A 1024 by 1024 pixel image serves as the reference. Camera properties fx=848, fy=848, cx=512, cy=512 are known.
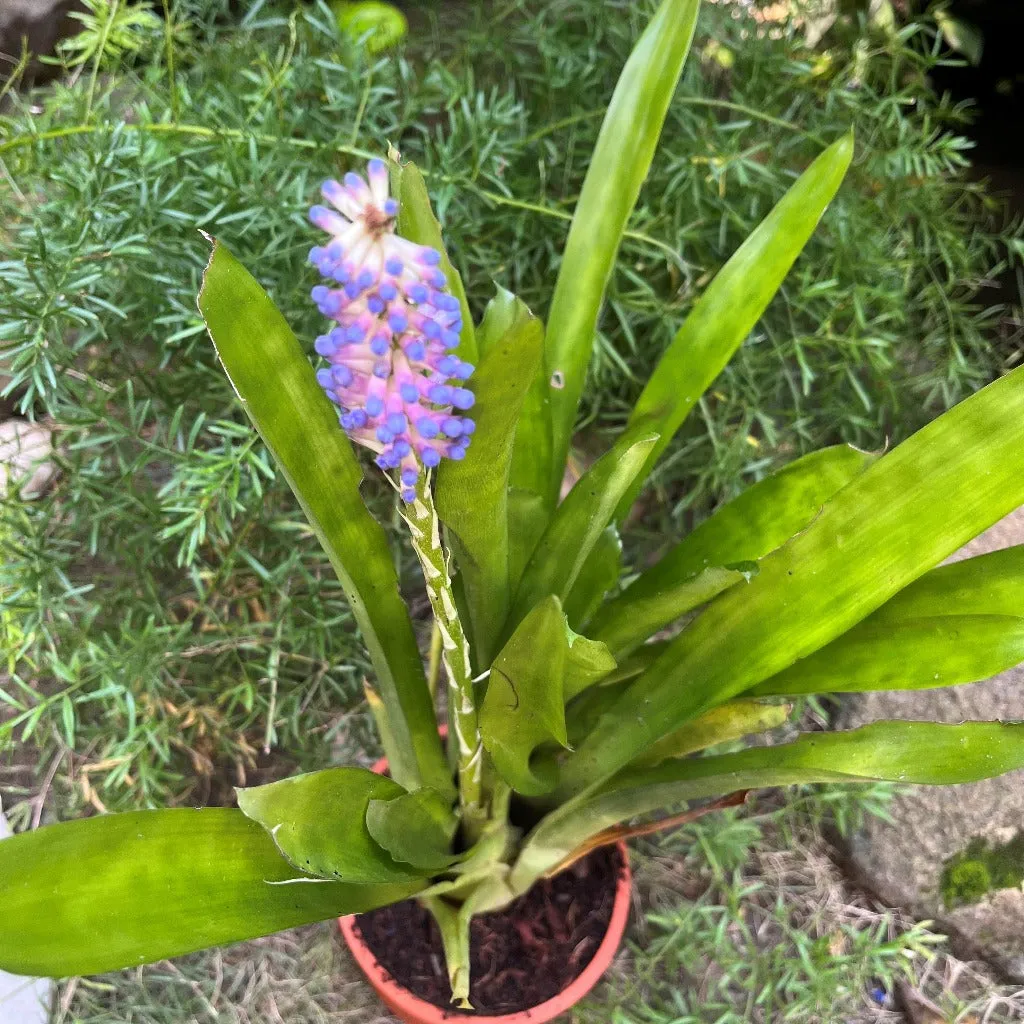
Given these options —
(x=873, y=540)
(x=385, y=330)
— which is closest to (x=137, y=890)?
(x=385, y=330)

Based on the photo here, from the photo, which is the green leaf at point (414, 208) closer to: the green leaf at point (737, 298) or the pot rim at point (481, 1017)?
the green leaf at point (737, 298)

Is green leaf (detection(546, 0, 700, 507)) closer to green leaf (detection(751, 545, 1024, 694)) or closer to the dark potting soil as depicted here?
green leaf (detection(751, 545, 1024, 694))

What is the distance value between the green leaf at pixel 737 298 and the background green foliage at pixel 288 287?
22cm

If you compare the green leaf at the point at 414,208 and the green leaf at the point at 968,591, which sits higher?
the green leaf at the point at 414,208

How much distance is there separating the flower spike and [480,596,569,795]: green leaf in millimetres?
94

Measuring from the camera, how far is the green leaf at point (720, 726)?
555 millimetres

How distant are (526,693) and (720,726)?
0.19m

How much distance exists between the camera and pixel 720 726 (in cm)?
58

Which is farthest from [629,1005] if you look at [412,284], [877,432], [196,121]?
[196,121]

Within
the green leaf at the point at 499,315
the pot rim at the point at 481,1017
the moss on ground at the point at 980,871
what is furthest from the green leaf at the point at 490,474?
the moss on ground at the point at 980,871

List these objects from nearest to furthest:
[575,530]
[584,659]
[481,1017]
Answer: [584,659] → [575,530] → [481,1017]

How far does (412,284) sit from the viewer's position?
32 cm

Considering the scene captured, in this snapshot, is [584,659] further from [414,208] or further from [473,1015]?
[473,1015]

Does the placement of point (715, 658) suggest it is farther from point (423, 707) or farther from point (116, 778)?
point (116, 778)
